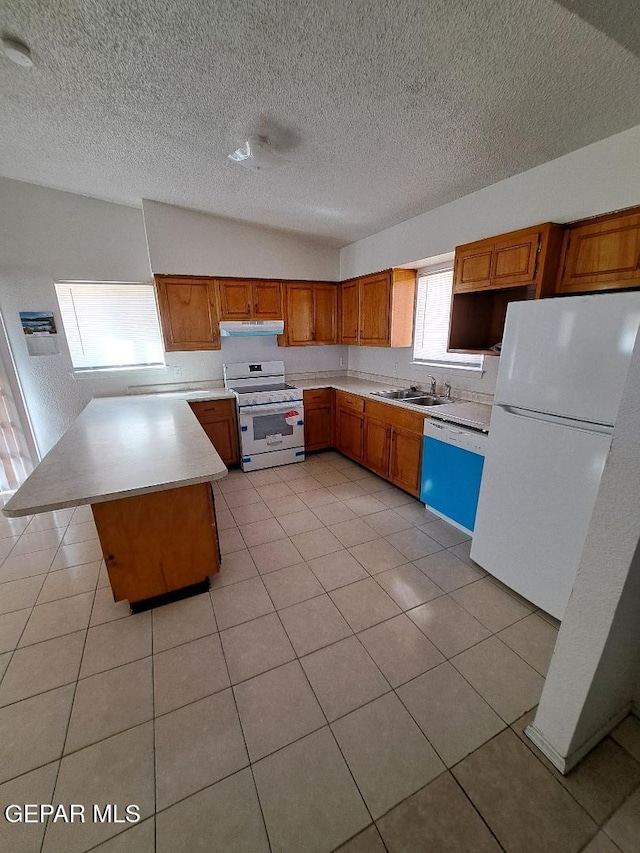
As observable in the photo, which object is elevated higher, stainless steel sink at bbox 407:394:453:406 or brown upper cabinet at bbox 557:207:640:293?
brown upper cabinet at bbox 557:207:640:293

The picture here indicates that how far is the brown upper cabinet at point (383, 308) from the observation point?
352 cm

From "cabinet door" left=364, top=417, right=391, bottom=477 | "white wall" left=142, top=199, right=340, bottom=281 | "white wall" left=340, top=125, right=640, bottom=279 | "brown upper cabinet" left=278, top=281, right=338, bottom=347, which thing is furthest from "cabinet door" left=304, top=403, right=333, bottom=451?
"white wall" left=340, top=125, right=640, bottom=279

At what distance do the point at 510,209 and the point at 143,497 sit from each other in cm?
306

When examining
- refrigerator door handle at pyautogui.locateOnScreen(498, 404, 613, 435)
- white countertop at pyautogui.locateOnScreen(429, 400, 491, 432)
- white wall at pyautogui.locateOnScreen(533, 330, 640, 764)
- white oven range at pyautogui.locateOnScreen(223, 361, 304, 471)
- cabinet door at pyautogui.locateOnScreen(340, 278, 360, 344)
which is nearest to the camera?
white wall at pyautogui.locateOnScreen(533, 330, 640, 764)

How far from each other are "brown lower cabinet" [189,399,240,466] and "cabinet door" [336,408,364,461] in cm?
127

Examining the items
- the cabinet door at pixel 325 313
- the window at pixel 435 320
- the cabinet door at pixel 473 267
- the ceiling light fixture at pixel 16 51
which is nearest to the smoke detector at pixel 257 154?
the ceiling light fixture at pixel 16 51

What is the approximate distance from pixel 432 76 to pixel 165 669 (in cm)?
301

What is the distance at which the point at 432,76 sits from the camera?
1.47m

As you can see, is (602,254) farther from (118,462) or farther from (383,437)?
(118,462)

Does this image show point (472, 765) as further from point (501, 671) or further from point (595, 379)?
point (595, 379)

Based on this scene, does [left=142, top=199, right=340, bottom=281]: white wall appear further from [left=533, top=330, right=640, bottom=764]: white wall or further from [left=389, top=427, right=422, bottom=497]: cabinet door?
[left=533, top=330, right=640, bottom=764]: white wall

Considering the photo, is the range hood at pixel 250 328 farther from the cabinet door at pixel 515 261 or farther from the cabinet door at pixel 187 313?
the cabinet door at pixel 515 261

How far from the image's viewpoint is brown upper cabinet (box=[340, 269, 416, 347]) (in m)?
→ 3.52

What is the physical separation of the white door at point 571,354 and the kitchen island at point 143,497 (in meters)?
1.70
